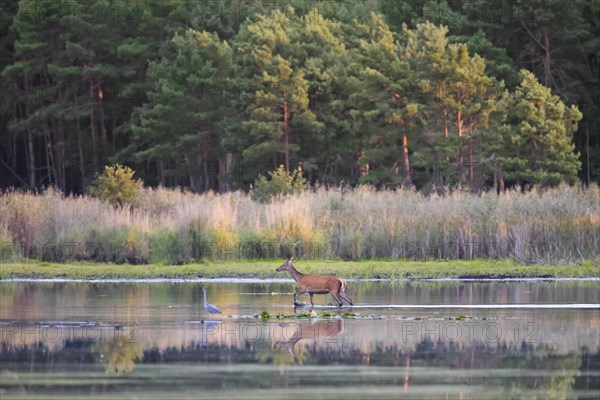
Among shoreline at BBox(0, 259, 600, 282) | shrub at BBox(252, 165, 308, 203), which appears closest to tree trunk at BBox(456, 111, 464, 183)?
shrub at BBox(252, 165, 308, 203)

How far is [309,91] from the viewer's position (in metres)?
63.9

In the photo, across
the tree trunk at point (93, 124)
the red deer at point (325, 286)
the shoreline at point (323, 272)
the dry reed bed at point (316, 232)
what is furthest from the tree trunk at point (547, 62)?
the red deer at point (325, 286)

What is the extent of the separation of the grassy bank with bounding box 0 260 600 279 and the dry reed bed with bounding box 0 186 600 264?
838 millimetres

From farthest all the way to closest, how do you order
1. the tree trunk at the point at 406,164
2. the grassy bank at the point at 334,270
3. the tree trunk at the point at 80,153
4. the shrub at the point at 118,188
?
the tree trunk at the point at 80,153 < the tree trunk at the point at 406,164 < the shrub at the point at 118,188 < the grassy bank at the point at 334,270

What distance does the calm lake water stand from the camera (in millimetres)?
13062

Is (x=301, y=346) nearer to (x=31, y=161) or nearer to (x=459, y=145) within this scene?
(x=459, y=145)

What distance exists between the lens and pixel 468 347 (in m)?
16.2

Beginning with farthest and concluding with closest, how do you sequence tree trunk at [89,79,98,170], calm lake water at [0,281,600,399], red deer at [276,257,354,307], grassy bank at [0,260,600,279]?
tree trunk at [89,79,98,170], grassy bank at [0,260,600,279], red deer at [276,257,354,307], calm lake water at [0,281,600,399]

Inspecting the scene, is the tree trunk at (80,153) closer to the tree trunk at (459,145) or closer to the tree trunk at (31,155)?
the tree trunk at (31,155)

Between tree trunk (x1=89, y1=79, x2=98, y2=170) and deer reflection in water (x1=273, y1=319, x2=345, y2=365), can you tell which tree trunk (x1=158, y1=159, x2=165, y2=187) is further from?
deer reflection in water (x1=273, y1=319, x2=345, y2=365)

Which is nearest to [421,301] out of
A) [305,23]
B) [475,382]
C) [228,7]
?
[475,382]

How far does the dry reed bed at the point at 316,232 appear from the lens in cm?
3098

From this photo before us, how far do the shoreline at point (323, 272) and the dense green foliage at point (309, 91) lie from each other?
18845mm

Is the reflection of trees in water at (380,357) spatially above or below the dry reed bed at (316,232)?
below
